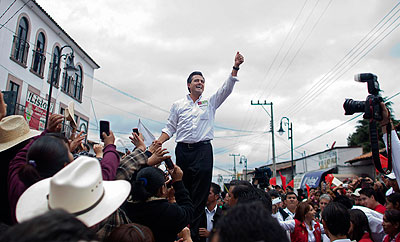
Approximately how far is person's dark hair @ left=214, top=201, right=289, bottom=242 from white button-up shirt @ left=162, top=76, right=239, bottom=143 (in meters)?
3.02

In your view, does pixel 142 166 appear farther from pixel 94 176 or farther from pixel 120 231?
pixel 94 176

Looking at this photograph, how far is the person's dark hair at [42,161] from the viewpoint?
2.06 m

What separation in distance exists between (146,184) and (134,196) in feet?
0.48

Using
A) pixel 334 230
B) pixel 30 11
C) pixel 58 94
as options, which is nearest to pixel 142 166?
pixel 334 230

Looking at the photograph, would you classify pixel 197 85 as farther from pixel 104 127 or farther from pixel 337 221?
pixel 337 221

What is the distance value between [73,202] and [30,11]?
67.5 feet

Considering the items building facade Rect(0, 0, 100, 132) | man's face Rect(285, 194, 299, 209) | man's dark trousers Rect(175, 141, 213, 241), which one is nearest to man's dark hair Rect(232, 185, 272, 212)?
man's dark trousers Rect(175, 141, 213, 241)

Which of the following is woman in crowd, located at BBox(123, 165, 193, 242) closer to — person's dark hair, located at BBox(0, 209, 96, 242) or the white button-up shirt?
the white button-up shirt

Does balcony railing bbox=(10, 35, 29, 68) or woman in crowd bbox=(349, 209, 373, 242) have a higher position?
balcony railing bbox=(10, 35, 29, 68)

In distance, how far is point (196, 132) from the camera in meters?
4.30

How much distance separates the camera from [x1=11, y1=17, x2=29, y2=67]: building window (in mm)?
17744

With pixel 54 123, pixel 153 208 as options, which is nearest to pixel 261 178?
pixel 153 208

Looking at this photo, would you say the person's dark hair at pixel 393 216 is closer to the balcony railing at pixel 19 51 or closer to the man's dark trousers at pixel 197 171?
the man's dark trousers at pixel 197 171

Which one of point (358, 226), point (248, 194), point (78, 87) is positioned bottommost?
point (358, 226)
